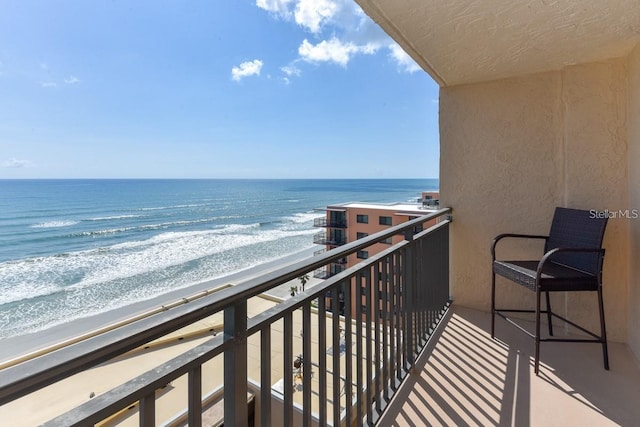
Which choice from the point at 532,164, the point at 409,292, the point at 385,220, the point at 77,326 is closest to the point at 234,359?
the point at 409,292

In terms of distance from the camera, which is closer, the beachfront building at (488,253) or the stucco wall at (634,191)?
the beachfront building at (488,253)

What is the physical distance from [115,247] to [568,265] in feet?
61.5

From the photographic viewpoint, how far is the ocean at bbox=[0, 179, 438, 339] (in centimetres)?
1011

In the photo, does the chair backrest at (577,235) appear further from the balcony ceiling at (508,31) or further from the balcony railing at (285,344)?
the balcony ceiling at (508,31)

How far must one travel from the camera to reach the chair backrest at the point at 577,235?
1.79 m

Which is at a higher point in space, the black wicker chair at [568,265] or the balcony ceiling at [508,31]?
the balcony ceiling at [508,31]

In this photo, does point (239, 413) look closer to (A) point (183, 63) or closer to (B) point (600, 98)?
(B) point (600, 98)

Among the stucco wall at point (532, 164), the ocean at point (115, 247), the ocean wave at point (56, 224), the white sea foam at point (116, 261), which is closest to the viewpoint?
the stucco wall at point (532, 164)

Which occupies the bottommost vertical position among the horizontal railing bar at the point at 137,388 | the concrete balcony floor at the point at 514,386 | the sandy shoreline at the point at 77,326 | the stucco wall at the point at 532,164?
the sandy shoreline at the point at 77,326

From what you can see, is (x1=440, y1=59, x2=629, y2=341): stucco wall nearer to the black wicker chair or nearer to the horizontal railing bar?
the black wicker chair

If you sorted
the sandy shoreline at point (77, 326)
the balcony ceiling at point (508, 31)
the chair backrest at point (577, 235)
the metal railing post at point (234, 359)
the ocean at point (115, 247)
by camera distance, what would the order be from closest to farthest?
the metal railing post at point (234, 359) < the balcony ceiling at point (508, 31) < the chair backrest at point (577, 235) < the sandy shoreline at point (77, 326) < the ocean at point (115, 247)

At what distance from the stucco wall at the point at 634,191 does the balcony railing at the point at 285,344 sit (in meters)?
1.14

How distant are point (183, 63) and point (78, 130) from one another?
60.1 feet

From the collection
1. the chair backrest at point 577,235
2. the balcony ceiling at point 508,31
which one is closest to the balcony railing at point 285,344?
the chair backrest at point 577,235
